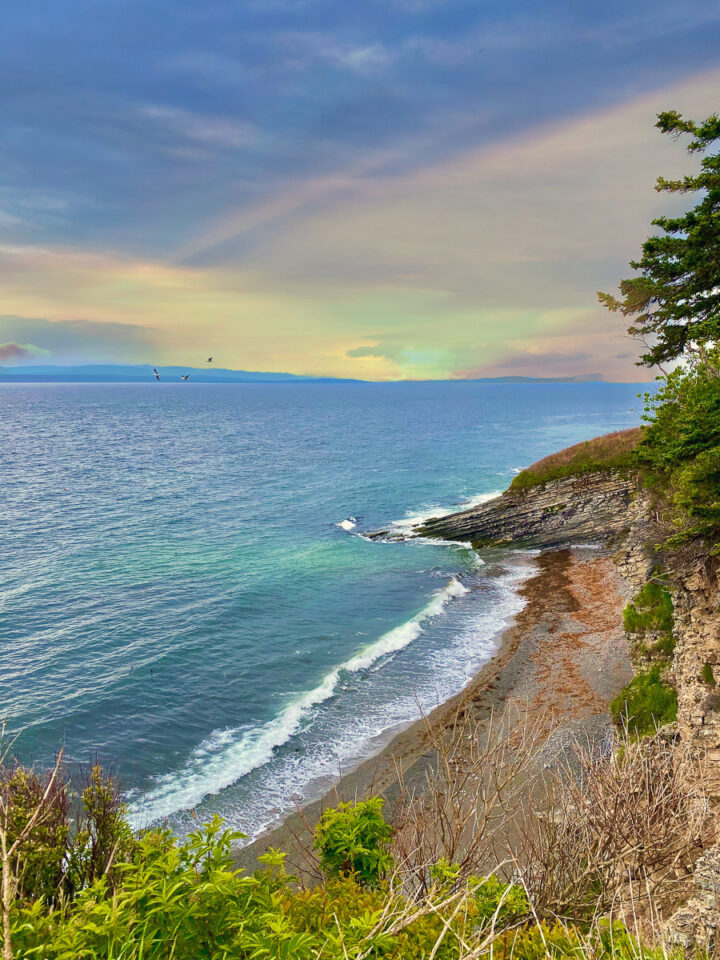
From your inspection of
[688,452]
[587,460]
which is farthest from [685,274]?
[587,460]

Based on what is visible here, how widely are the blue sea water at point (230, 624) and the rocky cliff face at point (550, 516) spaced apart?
2932 millimetres

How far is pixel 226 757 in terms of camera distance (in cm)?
2289

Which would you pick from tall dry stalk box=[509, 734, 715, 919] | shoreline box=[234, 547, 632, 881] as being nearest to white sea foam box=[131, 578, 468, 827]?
shoreline box=[234, 547, 632, 881]

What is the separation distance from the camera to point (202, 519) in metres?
55.5

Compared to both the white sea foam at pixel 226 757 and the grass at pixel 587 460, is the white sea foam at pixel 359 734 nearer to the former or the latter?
the white sea foam at pixel 226 757

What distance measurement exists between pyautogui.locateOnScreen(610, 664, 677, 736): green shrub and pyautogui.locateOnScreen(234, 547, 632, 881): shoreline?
180 centimetres

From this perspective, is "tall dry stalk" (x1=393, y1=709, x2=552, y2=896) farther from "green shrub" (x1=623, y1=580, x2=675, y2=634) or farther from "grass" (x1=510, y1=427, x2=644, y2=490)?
"grass" (x1=510, y1=427, x2=644, y2=490)

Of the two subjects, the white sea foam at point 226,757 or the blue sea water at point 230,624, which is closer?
the white sea foam at point 226,757

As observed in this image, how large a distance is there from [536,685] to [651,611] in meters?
7.48

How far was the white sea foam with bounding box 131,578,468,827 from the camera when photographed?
20.2m

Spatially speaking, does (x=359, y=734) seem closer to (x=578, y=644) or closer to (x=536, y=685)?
(x=536, y=685)

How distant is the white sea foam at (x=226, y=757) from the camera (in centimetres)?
2019

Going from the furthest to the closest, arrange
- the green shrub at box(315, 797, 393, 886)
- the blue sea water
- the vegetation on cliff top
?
the blue sea water → the green shrub at box(315, 797, 393, 886) → the vegetation on cliff top

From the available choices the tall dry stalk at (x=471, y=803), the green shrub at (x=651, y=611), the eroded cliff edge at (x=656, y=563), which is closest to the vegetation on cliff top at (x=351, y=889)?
the eroded cliff edge at (x=656, y=563)
